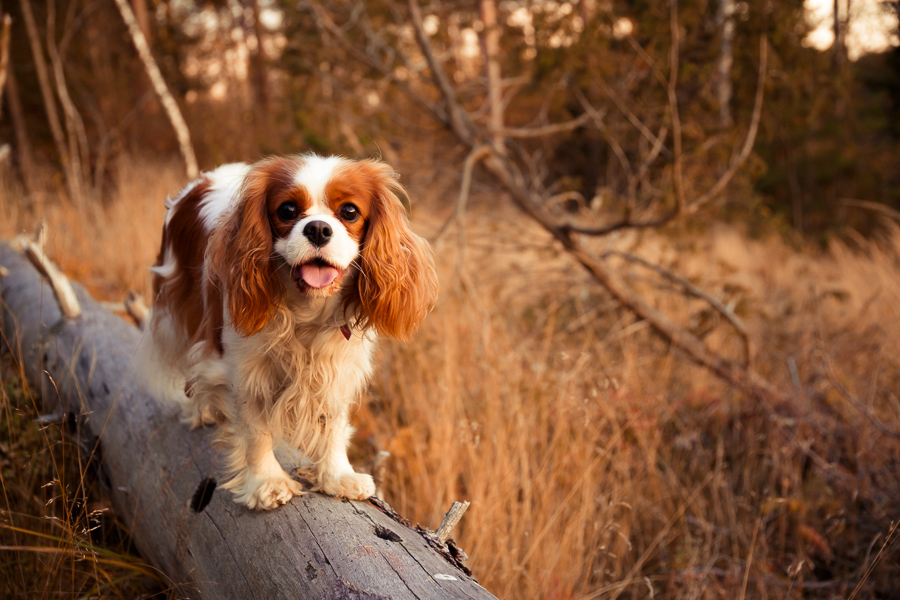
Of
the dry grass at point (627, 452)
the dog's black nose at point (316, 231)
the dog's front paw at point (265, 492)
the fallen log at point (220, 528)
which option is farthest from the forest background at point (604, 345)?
the dog's black nose at point (316, 231)

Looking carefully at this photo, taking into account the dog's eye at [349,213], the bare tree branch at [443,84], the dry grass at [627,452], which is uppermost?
the bare tree branch at [443,84]

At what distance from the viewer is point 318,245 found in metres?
1.65

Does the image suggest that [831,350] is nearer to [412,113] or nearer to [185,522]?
[185,522]

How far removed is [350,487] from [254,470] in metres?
0.30

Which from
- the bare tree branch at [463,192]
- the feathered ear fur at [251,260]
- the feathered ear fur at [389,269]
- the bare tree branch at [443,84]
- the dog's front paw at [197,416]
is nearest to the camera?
the feathered ear fur at [251,260]

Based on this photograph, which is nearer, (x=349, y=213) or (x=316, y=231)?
(x=316, y=231)

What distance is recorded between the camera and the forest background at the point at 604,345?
2.59 m

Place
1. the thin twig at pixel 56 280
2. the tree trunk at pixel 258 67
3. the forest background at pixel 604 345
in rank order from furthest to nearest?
the tree trunk at pixel 258 67 → the thin twig at pixel 56 280 → the forest background at pixel 604 345

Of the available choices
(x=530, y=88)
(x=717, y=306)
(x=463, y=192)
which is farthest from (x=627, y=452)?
(x=530, y=88)

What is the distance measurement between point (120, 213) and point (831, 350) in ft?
21.3

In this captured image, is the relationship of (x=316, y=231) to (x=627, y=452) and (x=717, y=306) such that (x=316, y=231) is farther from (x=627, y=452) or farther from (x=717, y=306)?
(x=717, y=306)

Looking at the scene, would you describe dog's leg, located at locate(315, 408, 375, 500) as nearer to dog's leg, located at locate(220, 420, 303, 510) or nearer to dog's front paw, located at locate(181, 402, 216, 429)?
dog's leg, located at locate(220, 420, 303, 510)

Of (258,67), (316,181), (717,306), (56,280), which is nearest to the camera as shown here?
(316,181)

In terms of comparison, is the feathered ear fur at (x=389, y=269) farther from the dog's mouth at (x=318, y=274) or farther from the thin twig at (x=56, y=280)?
the thin twig at (x=56, y=280)
